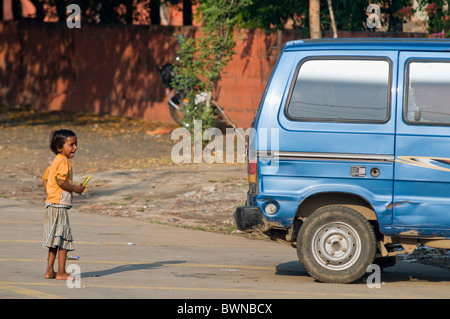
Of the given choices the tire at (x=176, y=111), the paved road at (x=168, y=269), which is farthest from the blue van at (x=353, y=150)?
the tire at (x=176, y=111)

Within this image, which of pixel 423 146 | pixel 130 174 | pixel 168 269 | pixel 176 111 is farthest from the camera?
pixel 176 111

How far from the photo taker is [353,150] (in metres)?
8.05

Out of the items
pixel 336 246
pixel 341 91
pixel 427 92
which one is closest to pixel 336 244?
pixel 336 246

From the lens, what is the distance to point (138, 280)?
8461 millimetres

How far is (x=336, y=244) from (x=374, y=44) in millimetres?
1945

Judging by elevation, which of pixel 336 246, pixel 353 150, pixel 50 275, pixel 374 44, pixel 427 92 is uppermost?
pixel 374 44

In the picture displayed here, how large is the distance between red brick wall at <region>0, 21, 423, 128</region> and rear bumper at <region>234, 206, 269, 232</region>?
12880 mm

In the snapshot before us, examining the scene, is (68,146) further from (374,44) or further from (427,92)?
(427,92)

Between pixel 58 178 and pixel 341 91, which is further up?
pixel 341 91

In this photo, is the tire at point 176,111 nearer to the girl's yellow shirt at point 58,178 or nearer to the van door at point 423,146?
the girl's yellow shirt at point 58,178

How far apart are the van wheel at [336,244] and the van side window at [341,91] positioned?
2.98 feet

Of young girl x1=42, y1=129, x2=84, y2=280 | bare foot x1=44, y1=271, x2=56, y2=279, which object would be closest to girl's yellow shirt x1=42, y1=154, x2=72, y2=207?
young girl x1=42, y1=129, x2=84, y2=280
